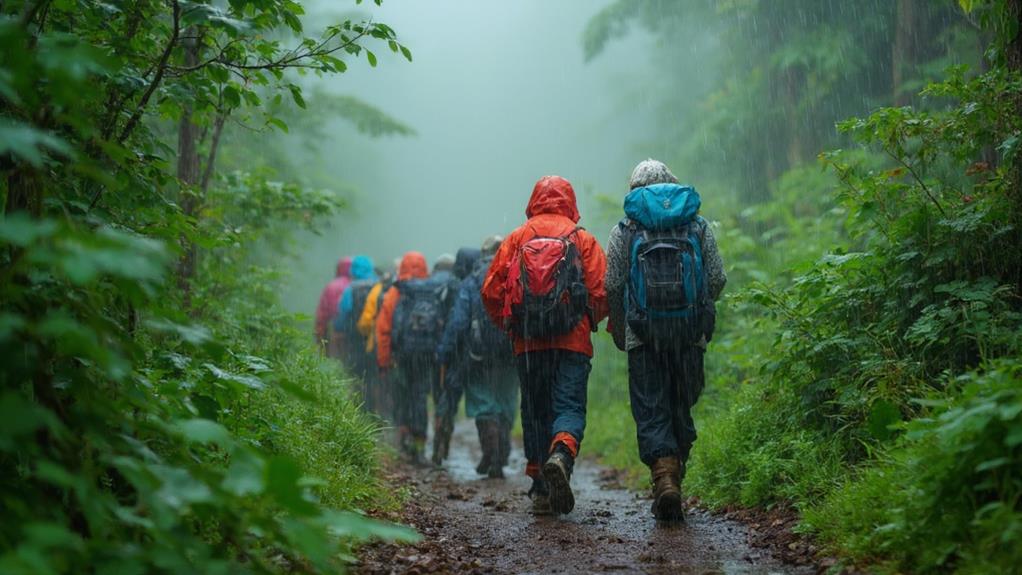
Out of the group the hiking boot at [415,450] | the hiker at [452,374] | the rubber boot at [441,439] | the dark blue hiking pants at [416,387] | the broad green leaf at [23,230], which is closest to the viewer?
the broad green leaf at [23,230]

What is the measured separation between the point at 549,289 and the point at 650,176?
1.08m

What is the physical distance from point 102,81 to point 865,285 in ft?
15.4

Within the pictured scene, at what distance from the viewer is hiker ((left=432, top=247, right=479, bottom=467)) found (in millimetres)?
9367

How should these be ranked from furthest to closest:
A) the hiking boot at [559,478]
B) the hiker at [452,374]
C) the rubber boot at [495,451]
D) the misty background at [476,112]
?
the misty background at [476,112] → the hiker at [452,374] → the rubber boot at [495,451] → the hiking boot at [559,478]

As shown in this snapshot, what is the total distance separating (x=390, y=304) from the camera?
10758mm

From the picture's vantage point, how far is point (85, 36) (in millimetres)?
Answer: 4438

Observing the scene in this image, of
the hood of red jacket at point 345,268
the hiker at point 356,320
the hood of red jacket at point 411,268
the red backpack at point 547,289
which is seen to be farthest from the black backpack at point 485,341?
the hood of red jacket at point 345,268

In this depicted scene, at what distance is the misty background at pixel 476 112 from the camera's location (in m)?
56.7

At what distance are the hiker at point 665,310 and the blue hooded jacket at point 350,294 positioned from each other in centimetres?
697

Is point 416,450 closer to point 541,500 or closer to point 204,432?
point 541,500

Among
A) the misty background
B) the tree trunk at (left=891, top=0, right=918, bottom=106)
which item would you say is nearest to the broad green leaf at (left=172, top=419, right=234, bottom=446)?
the tree trunk at (left=891, top=0, right=918, bottom=106)

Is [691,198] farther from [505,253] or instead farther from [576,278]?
[505,253]

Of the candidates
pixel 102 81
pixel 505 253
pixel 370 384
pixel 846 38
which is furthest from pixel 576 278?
pixel 846 38

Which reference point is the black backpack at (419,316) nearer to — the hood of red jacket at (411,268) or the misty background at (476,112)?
the hood of red jacket at (411,268)
